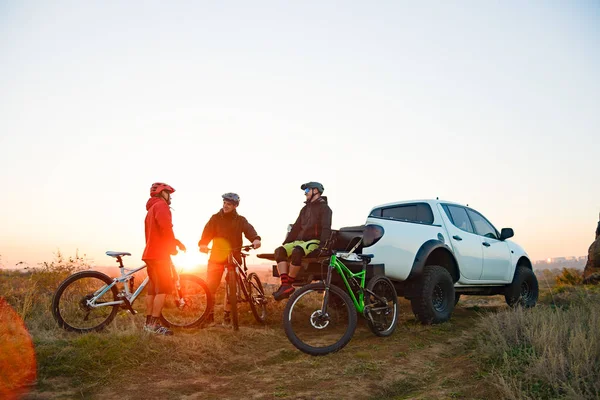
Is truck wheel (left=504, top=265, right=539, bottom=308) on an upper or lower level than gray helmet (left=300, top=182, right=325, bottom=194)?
lower

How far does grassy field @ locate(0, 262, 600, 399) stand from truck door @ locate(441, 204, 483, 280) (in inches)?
68.1

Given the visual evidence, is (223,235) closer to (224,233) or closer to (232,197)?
(224,233)

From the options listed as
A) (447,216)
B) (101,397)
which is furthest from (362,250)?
(101,397)

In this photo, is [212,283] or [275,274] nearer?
[275,274]

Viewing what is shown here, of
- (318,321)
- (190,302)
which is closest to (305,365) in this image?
(318,321)

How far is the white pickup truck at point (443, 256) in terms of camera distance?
7.37 metres

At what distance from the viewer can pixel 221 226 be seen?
27.0 feet

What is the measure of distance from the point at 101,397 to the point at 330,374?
2275 millimetres

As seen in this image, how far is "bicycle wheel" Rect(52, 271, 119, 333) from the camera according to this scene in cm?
662

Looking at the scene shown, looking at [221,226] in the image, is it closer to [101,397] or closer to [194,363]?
[194,363]

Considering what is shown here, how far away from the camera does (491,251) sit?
9.30 meters

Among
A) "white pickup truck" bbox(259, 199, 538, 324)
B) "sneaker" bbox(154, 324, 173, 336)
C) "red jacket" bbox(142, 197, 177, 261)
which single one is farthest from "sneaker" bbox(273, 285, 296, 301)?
"red jacket" bbox(142, 197, 177, 261)

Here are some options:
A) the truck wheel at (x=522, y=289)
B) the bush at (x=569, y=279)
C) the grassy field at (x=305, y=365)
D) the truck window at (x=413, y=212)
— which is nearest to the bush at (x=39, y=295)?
the grassy field at (x=305, y=365)

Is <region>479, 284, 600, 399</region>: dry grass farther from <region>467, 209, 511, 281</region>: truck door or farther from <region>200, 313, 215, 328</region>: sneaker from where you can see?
<region>200, 313, 215, 328</region>: sneaker
